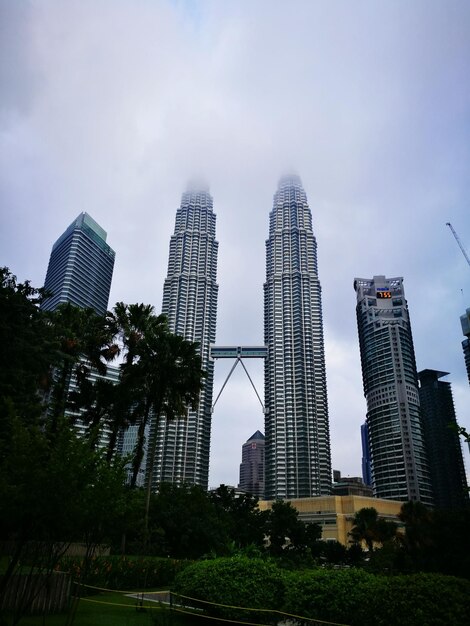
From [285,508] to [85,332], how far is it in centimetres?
5162

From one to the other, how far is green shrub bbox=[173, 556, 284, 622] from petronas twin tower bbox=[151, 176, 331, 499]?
13887 cm

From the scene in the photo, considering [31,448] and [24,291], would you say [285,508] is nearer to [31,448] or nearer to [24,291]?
[24,291]

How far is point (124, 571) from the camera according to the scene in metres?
22.1

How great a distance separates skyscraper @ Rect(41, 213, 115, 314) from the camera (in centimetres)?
17800

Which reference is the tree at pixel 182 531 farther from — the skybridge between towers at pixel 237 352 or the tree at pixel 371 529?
the skybridge between towers at pixel 237 352

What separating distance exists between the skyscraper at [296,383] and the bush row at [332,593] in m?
156

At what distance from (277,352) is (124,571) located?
6189 inches

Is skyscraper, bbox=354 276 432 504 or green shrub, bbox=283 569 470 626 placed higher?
skyscraper, bbox=354 276 432 504

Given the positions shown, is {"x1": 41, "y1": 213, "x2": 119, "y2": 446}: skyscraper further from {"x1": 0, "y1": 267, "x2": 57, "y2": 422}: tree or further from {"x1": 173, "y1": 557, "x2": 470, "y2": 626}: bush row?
{"x1": 173, "y1": 557, "x2": 470, "y2": 626}: bush row

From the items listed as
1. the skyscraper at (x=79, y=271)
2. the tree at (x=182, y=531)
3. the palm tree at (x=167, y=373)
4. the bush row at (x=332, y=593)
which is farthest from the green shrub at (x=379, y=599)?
the skyscraper at (x=79, y=271)

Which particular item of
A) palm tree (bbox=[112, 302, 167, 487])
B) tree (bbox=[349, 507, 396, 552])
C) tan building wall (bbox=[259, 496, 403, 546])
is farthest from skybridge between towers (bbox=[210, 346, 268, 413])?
palm tree (bbox=[112, 302, 167, 487])

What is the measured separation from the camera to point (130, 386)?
32.9m

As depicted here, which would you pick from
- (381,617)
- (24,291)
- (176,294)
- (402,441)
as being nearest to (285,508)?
(24,291)

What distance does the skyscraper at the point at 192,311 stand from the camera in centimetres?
15350
